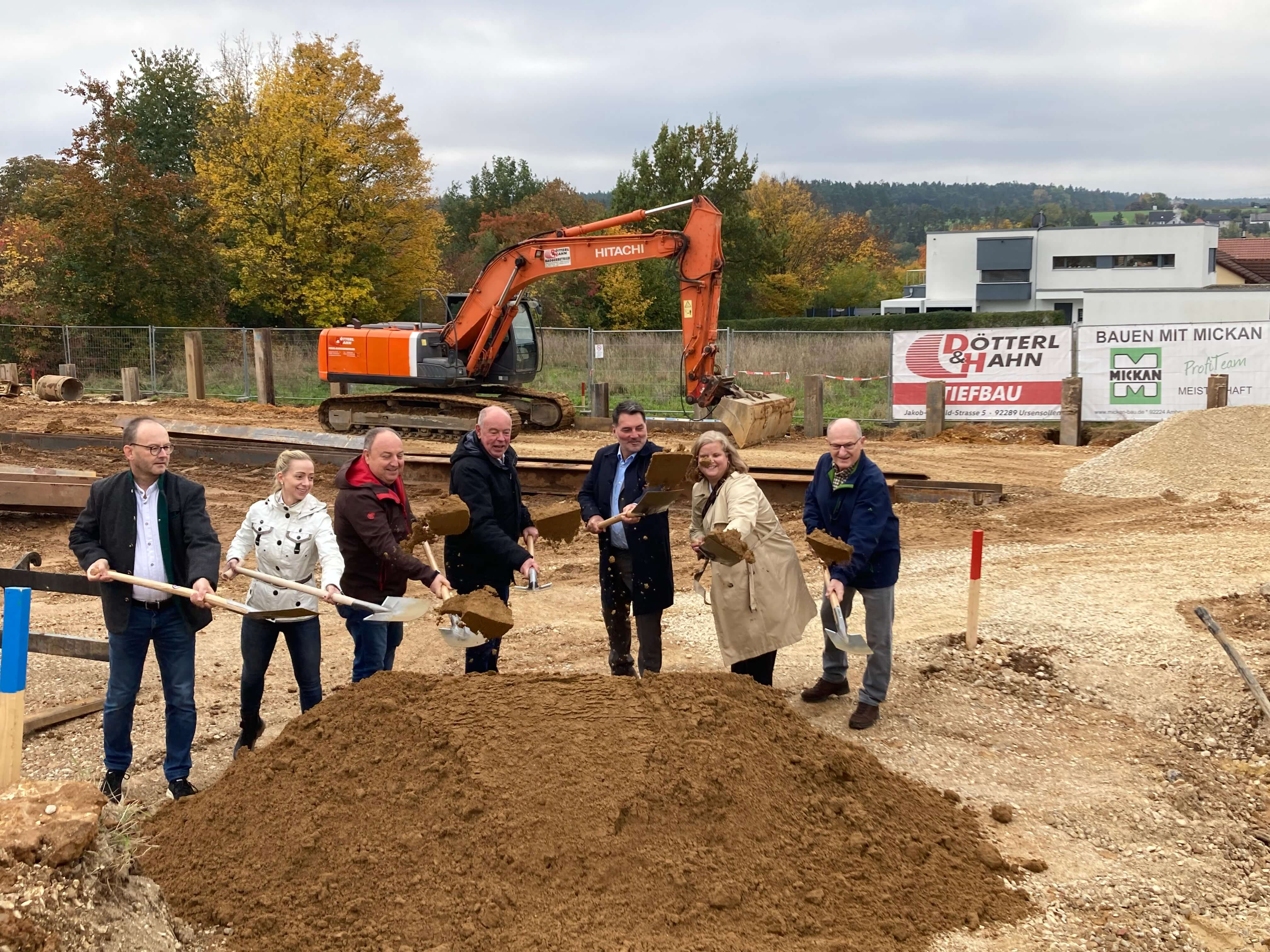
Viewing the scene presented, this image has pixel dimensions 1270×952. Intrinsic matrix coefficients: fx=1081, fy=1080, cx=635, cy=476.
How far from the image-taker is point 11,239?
103 feet

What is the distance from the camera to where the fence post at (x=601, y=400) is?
20547 mm

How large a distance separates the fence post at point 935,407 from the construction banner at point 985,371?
0.49 feet

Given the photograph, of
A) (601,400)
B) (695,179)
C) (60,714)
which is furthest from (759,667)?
(695,179)

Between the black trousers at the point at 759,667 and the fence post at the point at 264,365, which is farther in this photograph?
the fence post at the point at 264,365

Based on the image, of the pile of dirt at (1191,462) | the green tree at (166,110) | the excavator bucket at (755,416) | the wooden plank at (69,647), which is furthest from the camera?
the green tree at (166,110)

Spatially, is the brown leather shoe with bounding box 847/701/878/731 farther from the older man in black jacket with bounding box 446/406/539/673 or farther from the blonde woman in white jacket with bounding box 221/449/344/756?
the blonde woman in white jacket with bounding box 221/449/344/756

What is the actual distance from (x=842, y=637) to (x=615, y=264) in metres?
12.7

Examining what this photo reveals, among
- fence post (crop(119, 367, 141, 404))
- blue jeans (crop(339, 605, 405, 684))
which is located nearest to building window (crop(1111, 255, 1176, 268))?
fence post (crop(119, 367, 141, 404))

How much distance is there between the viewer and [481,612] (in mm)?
5352

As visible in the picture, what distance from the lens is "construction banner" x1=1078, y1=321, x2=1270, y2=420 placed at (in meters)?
17.0

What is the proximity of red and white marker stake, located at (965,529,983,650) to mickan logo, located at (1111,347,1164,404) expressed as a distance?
1175cm

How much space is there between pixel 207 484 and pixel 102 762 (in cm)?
890

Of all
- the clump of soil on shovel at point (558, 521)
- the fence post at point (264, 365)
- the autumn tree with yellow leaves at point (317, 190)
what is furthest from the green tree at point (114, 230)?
the clump of soil on shovel at point (558, 521)

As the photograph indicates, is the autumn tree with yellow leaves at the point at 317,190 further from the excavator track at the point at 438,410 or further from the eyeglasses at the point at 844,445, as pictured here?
the eyeglasses at the point at 844,445
